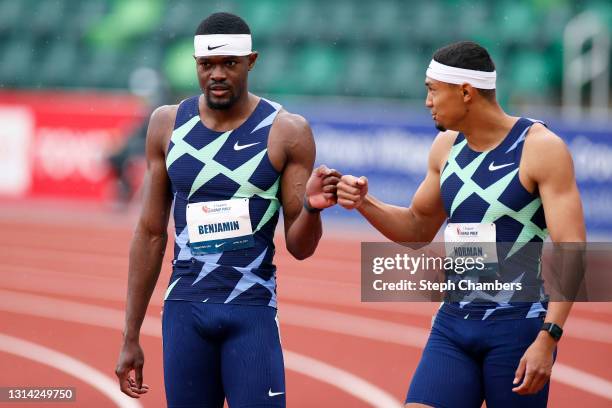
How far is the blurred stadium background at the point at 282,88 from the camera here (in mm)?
15219

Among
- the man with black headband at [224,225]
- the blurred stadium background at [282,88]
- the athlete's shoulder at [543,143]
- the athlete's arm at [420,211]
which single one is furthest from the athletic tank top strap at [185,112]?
the blurred stadium background at [282,88]

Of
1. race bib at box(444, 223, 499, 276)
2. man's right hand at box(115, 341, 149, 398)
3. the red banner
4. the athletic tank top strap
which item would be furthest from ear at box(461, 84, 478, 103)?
the red banner

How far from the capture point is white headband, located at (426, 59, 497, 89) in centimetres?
409

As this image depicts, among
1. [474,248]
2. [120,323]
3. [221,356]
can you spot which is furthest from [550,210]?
[120,323]

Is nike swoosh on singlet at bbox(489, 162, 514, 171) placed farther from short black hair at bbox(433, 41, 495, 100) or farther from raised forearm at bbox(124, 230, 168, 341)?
raised forearm at bbox(124, 230, 168, 341)

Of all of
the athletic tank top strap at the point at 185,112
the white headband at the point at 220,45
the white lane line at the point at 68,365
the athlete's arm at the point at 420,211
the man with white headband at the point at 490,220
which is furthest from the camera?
the white lane line at the point at 68,365

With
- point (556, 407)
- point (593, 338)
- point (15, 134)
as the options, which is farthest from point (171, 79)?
point (556, 407)

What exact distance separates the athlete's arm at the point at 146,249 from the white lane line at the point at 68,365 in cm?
261

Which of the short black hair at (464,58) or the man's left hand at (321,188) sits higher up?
the short black hair at (464,58)

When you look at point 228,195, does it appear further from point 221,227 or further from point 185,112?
point 185,112

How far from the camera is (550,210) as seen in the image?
3.86m

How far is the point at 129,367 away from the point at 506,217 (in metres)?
1.47

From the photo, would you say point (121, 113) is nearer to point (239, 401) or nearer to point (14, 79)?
point (14, 79)

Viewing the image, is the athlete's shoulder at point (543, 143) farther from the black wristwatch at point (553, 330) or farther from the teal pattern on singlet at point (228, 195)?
the teal pattern on singlet at point (228, 195)
